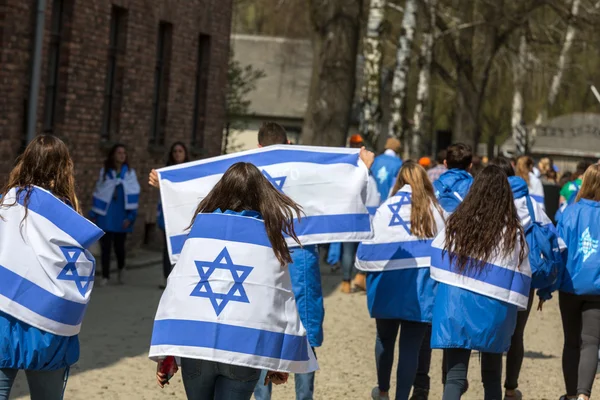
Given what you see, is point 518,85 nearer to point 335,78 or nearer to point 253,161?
point 335,78

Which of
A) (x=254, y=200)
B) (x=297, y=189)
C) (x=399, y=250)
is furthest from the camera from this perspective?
(x=399, y=250)

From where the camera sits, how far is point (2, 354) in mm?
6102

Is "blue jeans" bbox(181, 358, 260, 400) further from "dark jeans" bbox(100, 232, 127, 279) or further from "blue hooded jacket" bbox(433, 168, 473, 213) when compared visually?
"dark jeans" bbox(100, 232, 127, 279)

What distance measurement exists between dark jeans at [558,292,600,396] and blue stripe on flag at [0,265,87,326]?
4420mm

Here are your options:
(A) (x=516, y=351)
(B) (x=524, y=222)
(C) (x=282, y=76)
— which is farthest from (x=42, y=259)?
(C) (x=282, y=76)

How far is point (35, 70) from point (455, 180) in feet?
23.6

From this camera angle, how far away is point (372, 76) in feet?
75.6

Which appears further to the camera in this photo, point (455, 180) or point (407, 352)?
point (455, 180)

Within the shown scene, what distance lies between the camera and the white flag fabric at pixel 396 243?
8906mm

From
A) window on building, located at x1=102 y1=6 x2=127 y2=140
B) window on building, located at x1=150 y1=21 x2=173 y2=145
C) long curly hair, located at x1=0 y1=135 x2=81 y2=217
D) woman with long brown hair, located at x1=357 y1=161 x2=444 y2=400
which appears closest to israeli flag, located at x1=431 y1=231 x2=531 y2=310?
woman with long brown hair, located at x1=357 y1=161 x2=444 y2=400

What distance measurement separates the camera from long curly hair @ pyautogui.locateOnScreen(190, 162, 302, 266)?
19.0 feet

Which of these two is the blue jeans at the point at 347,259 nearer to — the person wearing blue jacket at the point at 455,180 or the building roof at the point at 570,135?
the person wearing blue jacket at the point at 455,180

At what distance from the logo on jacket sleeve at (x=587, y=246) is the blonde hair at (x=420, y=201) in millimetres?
1052

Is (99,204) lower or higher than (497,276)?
lower
